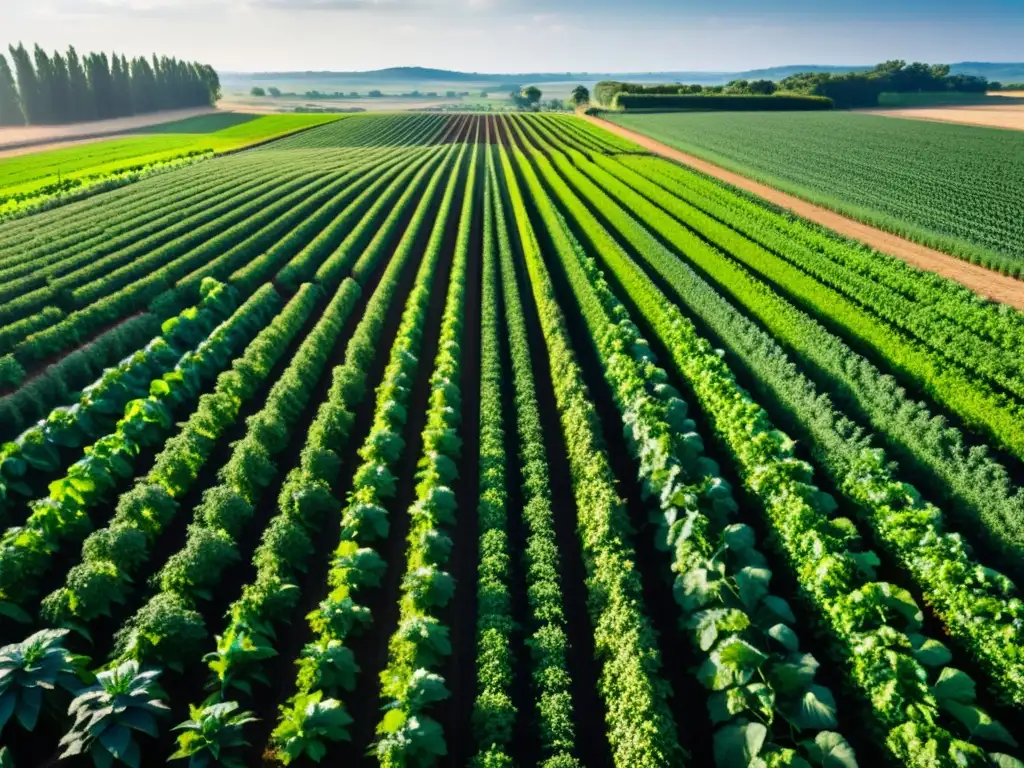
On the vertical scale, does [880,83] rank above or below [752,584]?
above

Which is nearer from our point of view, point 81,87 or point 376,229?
point 376,229

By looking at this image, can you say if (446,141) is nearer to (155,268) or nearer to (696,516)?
(155,268)

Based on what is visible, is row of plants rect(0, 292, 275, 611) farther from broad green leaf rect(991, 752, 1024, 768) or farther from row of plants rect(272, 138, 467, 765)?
broad green leaf rect(991, 752, 1024, 768)

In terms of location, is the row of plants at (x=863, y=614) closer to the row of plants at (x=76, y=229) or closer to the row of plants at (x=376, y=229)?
the row of plants at (x=376, y=229)

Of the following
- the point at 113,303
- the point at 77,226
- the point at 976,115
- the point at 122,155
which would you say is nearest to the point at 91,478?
the point at 113,303

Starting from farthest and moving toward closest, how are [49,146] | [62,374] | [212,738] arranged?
[49,146] → [62,374] → [212,738]

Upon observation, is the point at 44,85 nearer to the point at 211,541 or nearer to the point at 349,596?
the point at 211,541

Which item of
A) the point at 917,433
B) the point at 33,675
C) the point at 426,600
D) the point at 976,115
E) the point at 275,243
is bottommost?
→ the point at 426,600
